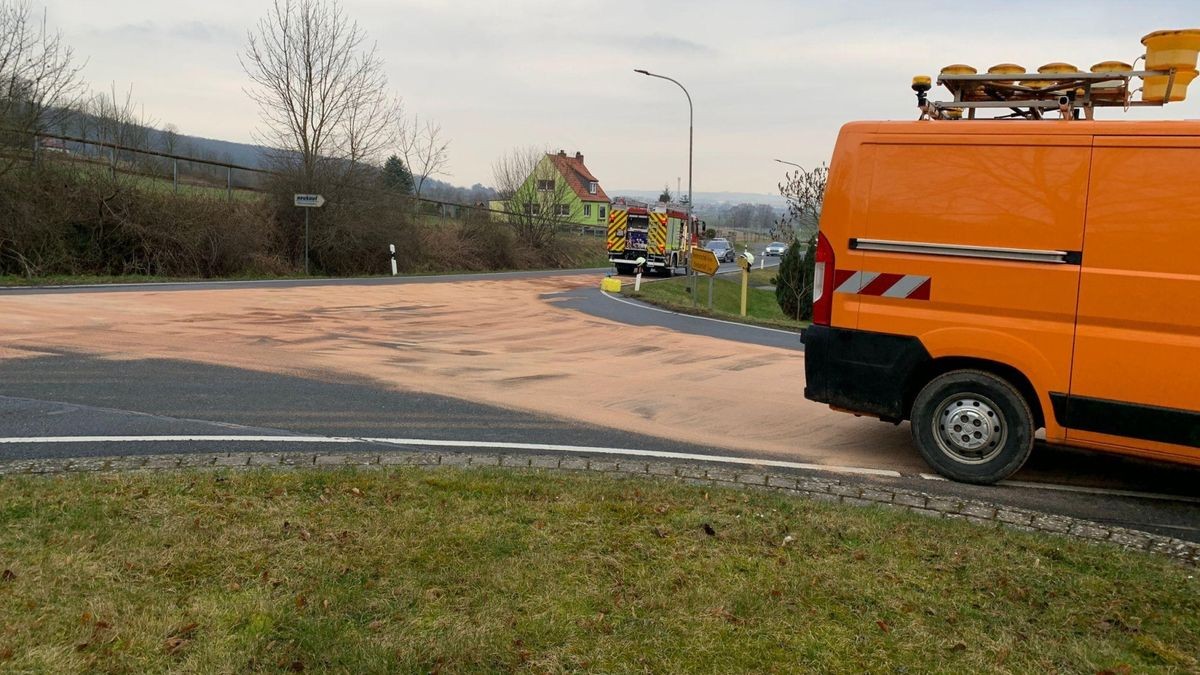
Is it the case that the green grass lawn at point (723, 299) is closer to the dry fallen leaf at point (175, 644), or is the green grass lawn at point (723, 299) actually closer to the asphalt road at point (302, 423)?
the asphalt road at point (302, 423)

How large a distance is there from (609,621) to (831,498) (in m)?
2.29

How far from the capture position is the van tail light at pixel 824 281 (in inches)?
241

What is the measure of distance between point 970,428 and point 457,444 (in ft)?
12.1

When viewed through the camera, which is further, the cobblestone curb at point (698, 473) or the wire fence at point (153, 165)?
the wire fence at point (153, 165)

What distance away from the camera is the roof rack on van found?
5.61m

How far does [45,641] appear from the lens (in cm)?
310

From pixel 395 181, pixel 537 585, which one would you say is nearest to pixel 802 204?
pixel 395 181

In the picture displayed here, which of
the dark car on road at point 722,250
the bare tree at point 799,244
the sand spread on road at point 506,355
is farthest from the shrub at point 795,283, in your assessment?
the dark car on road at point 722,250

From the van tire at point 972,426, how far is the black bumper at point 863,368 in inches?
7.0

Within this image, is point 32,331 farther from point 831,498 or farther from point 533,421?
point 831,498

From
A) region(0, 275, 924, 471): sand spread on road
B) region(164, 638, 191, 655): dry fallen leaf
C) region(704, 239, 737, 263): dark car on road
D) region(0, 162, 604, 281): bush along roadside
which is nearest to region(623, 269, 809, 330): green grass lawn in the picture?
region(0, 275, 924, 471): sand spread on road

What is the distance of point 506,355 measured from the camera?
11.4 m

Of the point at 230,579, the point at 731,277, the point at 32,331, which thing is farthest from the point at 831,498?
the point at 731,277

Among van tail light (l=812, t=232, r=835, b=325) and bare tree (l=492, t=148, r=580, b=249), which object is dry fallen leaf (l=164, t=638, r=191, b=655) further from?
bare tree (l=492, t=148, r=580, b=249)
